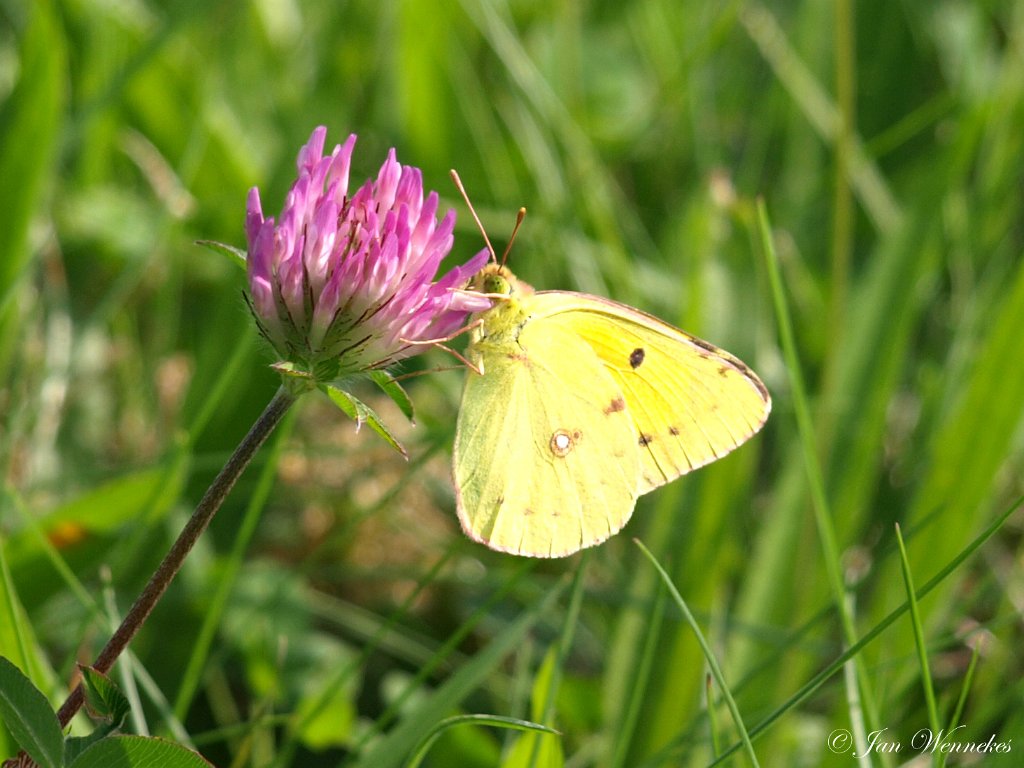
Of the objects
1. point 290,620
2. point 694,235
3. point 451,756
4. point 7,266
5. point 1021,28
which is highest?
point 7,266

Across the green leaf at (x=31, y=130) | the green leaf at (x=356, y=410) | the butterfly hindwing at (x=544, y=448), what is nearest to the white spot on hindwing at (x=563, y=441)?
the butterfly hindwing at (x=544, y=448)

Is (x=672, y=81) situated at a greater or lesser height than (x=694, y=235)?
greater

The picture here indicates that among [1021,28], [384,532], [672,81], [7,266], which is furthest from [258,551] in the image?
[1021,28]

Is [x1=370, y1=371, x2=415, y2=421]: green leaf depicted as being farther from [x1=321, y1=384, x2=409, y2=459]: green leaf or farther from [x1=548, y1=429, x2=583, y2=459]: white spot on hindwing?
[x1=548, y1=429, x2=583, y2=459]: white spot on hindwing

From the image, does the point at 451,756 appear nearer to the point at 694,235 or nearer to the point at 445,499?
the point at 445,499

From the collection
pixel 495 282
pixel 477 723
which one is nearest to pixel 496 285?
pixel 495 282

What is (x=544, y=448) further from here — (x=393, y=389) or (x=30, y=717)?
(x=30, y=717)
